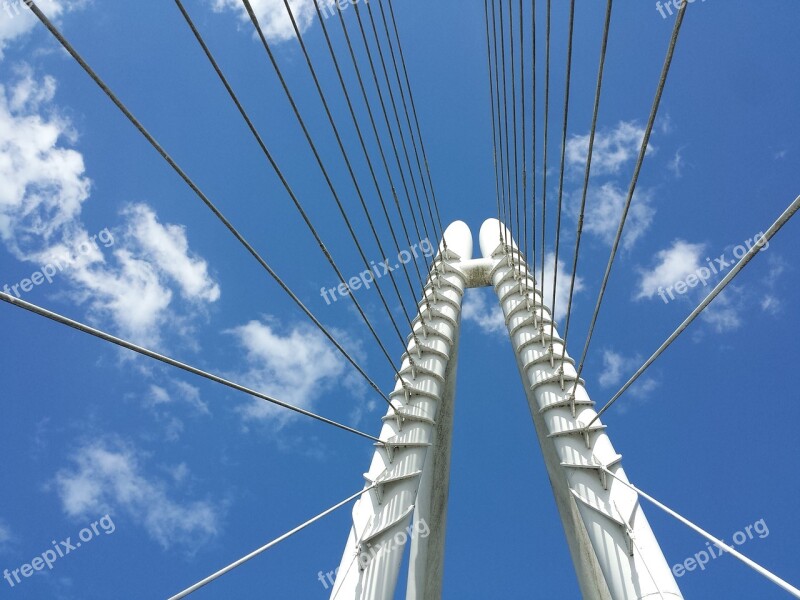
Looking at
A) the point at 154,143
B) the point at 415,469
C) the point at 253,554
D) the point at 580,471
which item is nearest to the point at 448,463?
the point at 415,469

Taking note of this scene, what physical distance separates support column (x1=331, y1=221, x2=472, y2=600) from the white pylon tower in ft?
0.05

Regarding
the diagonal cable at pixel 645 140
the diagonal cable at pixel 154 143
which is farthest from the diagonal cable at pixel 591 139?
the diagonal cable at pixel 154 143

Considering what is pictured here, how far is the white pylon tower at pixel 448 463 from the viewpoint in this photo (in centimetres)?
609

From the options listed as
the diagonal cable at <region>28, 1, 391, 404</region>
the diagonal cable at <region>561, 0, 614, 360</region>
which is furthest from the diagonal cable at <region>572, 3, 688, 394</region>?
the diagonal cable at <region>28, 1, 391, 404</region>

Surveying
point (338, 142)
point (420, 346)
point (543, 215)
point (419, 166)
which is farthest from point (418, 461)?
point (419, 166)

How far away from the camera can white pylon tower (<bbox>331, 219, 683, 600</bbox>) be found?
6086 mm

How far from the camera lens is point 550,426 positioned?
306 inches

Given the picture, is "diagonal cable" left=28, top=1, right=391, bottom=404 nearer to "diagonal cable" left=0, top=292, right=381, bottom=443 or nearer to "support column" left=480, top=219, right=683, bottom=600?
"diagonal cable" left=0, top=292, right=381, bottom=443

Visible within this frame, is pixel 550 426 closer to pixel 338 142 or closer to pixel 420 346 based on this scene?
pixel 420 346

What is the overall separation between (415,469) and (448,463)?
2552 millimetres

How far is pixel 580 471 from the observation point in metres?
7.01

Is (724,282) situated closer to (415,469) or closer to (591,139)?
(591,139)

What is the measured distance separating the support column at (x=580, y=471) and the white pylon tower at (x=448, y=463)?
0.5 inches

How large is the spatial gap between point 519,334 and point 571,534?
307cm
